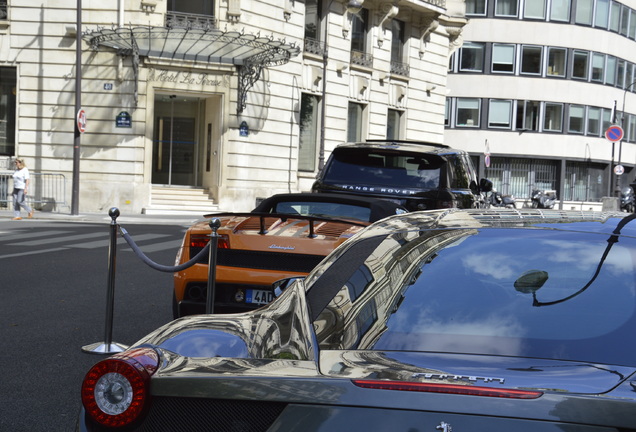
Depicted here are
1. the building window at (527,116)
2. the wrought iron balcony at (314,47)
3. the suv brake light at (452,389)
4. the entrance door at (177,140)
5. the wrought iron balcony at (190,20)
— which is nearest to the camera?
the suv brake light at (452,389)

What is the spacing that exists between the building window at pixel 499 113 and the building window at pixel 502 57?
2.07m

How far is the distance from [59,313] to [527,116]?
46.8 metres

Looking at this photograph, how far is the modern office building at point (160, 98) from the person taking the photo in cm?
2711

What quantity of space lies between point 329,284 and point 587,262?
90cm

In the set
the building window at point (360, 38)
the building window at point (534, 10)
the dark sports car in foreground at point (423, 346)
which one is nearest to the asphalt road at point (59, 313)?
the dark sports car in foreground at point (423, 346)

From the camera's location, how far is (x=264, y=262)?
261 inches

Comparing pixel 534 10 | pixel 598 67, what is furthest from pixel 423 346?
pixel 598 67

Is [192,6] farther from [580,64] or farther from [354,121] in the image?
[580,64]

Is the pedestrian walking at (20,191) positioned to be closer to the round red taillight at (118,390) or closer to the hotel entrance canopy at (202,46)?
the hotel entrance canopy at (202,46)

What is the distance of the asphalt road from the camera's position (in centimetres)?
521

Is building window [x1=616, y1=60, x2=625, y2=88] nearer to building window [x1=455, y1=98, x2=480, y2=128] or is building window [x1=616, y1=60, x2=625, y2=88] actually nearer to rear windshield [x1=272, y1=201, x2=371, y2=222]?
building window [x1=455, y1=98, x2=480, y2=128]

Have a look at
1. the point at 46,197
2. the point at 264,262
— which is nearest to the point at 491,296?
the point at 264,262

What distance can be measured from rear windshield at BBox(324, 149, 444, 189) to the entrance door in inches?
726

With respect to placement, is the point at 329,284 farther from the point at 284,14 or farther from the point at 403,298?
the point at 284,14
